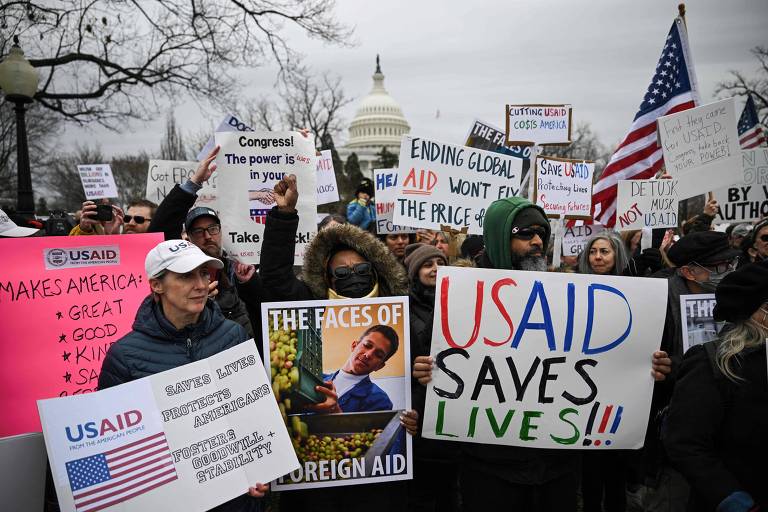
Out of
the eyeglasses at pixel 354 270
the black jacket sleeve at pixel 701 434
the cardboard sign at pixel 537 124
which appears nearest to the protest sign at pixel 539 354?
the black jacket sleeve at pixel 701 434

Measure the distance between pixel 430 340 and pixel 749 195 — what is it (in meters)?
6.75

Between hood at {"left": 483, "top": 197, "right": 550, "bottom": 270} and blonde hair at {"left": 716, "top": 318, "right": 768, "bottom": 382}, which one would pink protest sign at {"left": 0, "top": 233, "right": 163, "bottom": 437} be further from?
blonde hair at {"left": 716, "top": 318, "right": 768, "bottom": 382}

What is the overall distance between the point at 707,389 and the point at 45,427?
2755 mm

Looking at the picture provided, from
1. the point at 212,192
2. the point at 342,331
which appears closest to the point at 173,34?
the point at 212,192

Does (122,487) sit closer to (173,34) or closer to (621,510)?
(621,510)

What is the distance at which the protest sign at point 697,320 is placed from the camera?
340cm

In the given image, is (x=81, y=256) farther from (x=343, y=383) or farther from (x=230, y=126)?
(x=230, y=126)

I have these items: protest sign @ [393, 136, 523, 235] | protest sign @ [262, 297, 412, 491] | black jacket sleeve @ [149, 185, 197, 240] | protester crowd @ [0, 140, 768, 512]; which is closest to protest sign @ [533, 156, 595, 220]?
protest sign @ [393, 136, 523, 235]

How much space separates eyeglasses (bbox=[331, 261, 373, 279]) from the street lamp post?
799 centimetres

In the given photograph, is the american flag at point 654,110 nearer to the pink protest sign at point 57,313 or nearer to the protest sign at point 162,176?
the protest sign at point 162,176

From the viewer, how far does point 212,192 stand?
5.53 meters

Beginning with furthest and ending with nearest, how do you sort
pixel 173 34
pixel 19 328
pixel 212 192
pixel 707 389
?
pixel 173 34
pixel 212 192
pixel 19 328
pixel 707 389

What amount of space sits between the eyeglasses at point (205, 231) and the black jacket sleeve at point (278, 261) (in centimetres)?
87

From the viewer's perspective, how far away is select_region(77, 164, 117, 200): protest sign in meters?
10.5
